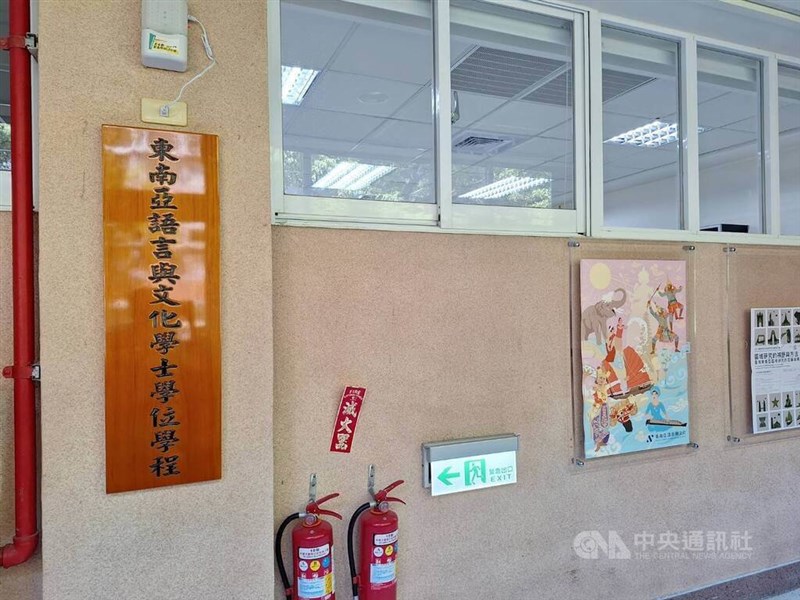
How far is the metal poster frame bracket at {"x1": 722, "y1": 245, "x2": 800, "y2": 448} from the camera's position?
2.44m

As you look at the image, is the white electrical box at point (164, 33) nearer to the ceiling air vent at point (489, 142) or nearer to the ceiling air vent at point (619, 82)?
the ceiling air vent at point (619, 82)

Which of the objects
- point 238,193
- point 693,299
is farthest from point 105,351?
point 693,299

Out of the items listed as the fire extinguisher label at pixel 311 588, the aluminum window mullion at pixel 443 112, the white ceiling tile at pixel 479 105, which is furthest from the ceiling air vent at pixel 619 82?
the fire extinguisher label at pixel 311 588

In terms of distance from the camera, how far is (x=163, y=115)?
1468mm

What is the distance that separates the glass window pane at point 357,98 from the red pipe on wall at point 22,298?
0.74 meters

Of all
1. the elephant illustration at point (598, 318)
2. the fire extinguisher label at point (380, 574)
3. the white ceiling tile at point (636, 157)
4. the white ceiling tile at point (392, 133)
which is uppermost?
the white ceiling tile at point (636, 157)

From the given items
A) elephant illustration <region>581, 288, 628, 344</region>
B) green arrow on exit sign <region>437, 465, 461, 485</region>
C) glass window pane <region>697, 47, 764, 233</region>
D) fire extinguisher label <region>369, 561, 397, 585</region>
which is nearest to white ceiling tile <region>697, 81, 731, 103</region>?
glass window pane <region>697, 47, 764, 233</region>

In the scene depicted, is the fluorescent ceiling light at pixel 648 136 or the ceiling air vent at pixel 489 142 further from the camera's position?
the fluorescent ceiling light at pixel 648 136

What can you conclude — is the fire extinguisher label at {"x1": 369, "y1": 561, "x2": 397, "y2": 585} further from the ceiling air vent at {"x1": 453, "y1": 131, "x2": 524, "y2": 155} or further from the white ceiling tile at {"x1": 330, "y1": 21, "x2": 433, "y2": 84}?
the ceiling air vent at {"x1": 453, "y1": 131, "x2": 524, "y2": 155}

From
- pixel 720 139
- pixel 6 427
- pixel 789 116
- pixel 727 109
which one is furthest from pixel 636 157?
pixel 6 427

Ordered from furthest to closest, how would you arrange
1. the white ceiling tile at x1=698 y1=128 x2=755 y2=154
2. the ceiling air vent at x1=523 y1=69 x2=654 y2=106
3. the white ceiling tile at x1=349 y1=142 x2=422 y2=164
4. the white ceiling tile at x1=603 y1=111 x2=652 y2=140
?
the white ceiling tile at x1=698 y1=128 x2=755 y2=154 < the white ceiling tile at x1=603 y1=111 x2=652 y2=140 < the white ceiling tile at x1=349 y1=142 x2=422 y2=164 < the ceiling air vent at x1=523 y1=69 x2=654 y2=106

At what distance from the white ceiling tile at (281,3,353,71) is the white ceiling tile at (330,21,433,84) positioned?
3.3 inches

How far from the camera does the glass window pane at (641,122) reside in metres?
2.42

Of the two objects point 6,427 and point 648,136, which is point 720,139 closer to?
point 648,136
